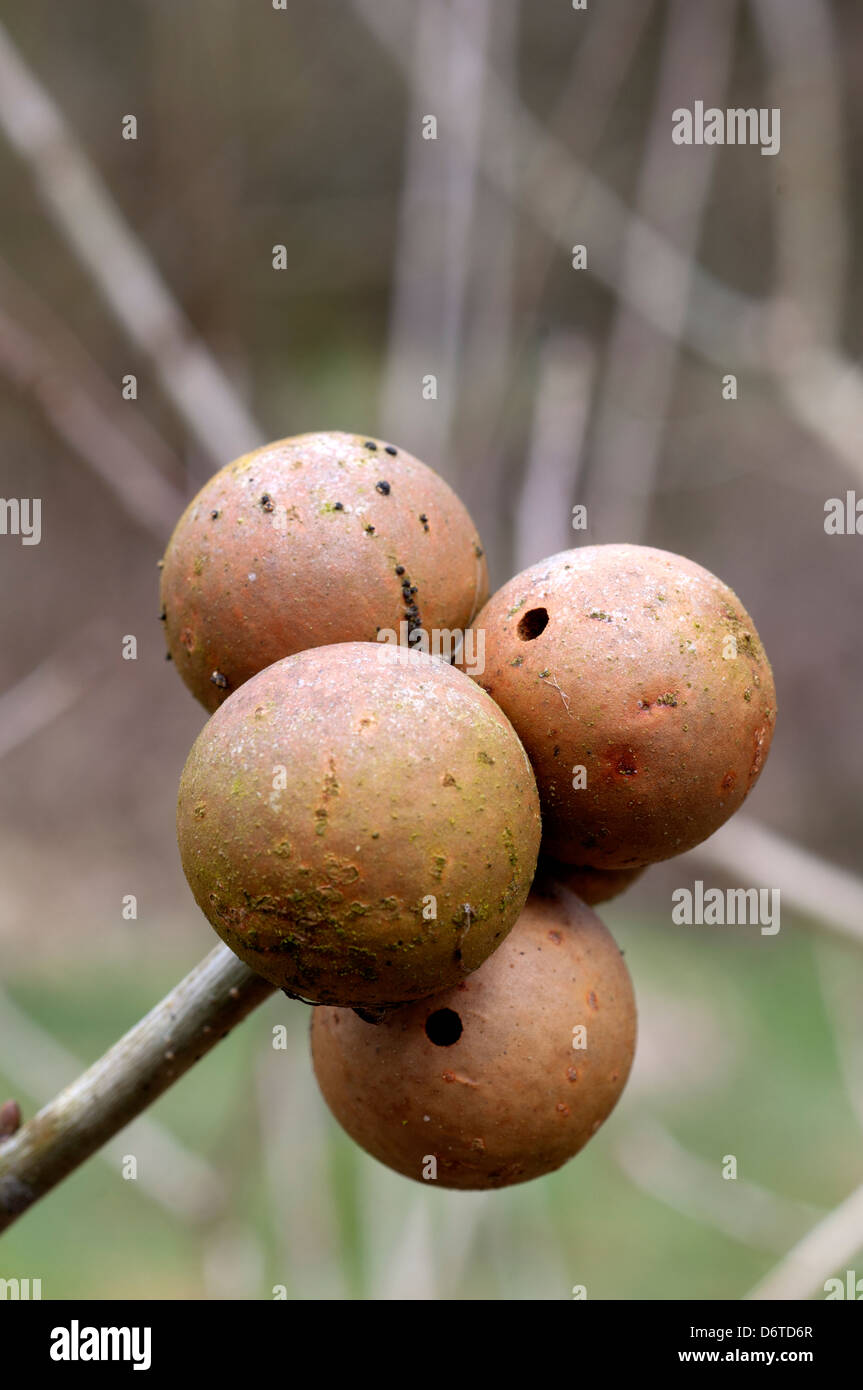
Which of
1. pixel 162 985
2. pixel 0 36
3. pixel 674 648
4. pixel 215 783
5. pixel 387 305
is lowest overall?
pixel 215 783

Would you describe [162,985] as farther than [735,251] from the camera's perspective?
No

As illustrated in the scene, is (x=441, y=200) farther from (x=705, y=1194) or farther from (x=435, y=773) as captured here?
(x=435, y=773)

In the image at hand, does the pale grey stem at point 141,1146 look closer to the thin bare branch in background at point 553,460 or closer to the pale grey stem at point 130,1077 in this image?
the pale grey stem at point 130,1077

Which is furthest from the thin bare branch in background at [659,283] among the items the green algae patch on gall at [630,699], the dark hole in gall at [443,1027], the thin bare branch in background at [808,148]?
the dark hole in gall at [443,1027]

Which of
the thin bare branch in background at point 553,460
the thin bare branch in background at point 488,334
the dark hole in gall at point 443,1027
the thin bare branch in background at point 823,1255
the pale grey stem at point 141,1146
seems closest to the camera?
the dark hole in gall at point 443,1027

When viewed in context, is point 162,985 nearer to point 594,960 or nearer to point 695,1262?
point 695,1262
